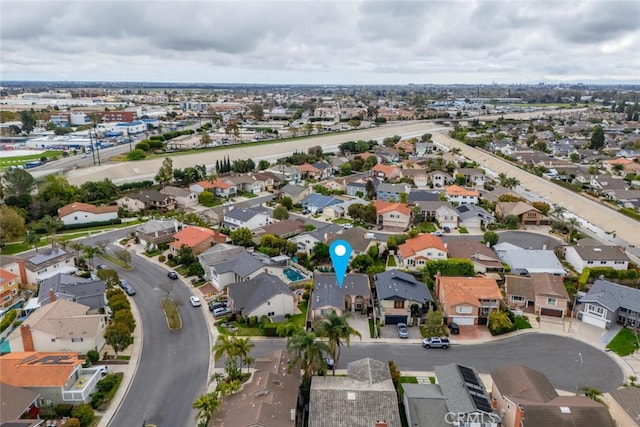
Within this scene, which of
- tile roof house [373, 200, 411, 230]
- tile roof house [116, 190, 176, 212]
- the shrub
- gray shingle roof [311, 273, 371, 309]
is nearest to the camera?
the shrub

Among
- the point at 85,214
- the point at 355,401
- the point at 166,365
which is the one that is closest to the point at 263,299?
the point at 166,365

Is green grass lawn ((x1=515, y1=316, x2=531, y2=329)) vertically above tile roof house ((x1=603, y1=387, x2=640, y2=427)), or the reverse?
tile roof house ((x1=603, y1=387, x2=640, y2=427))

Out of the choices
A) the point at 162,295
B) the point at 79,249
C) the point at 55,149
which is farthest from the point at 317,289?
the point at 55,149

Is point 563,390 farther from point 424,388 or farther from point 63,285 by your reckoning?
point 63,285

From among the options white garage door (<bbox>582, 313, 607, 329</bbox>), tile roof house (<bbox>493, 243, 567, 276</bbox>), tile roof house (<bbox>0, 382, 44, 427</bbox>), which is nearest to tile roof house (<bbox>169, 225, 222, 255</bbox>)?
tile roof house (<bbox>0, 382, 44, 427</bbox>)

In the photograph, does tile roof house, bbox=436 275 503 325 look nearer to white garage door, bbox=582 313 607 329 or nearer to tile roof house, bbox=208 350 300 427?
white garage door, bbox=582 313 607 329
